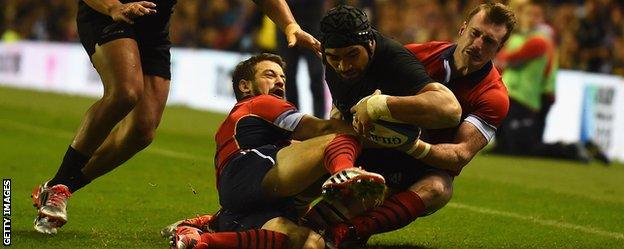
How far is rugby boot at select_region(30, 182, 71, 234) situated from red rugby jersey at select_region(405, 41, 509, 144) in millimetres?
2032

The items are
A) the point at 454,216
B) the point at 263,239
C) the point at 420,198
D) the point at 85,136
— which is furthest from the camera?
the point at 454,216

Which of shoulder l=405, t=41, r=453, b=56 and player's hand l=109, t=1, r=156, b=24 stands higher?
player's hand l=109, t=1, r=156, b=24

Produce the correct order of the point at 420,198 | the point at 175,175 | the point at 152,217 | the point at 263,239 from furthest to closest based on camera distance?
the point at 175,175, the point at 152,217, the point at 420,198, the point at 263,239

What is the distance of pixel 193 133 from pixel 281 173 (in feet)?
29.2

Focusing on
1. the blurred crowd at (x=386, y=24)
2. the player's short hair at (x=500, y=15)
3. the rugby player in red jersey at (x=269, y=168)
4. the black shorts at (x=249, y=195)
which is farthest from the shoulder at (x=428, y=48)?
the blurred crowd at (x=386, y=24)

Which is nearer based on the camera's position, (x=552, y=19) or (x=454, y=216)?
(x=454, y=216)

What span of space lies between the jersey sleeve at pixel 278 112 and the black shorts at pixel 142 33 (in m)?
1.17

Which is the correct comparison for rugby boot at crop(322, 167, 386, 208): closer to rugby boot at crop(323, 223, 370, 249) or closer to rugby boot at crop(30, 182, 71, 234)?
rugby boot at crop(323, 223, 370, 249)

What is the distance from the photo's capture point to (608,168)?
519 inches

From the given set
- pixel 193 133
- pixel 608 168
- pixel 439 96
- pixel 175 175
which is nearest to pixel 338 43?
pixel 439 96

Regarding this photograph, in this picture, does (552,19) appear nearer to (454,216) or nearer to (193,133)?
(193,133)

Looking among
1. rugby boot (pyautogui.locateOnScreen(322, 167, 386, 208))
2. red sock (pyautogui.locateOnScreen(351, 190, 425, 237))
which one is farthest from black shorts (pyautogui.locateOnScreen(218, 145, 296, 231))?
rugby boot (pyautogui.locateOnScreen(322, 167, 386, 208))

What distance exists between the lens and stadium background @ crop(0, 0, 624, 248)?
7.37m

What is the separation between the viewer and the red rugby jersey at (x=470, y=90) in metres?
6.58
